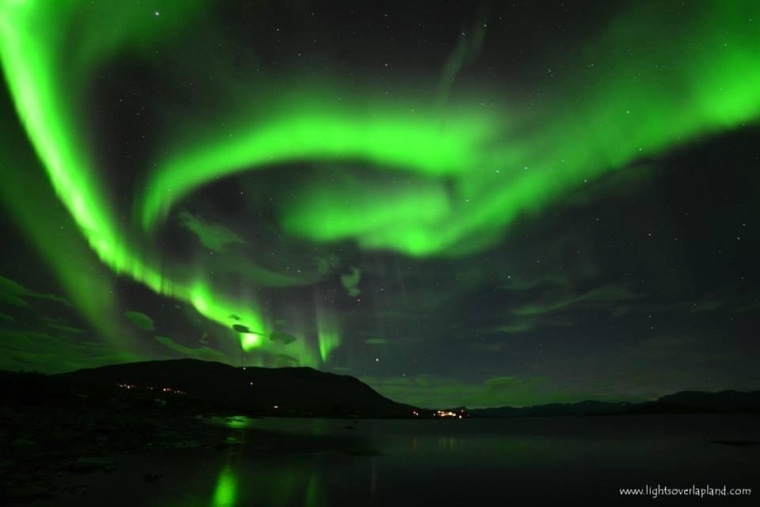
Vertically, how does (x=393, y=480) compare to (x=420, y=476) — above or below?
above

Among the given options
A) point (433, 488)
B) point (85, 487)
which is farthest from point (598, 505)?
point (85, 487)

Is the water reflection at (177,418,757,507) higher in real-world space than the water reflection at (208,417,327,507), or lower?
lower

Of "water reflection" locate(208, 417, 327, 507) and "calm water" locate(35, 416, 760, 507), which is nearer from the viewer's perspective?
"water reflection" locate(208, 417, 327, 507)

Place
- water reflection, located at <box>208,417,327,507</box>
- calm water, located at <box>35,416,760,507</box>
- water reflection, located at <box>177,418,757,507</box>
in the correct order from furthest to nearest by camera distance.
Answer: water reflection, located at <box>177,418,757,507</box>
calm water, located at <box>35,416,760,507</box>
water reflection, located at <box>208,417,327,507</box>

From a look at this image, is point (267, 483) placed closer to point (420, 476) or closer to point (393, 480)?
point (393, 480)

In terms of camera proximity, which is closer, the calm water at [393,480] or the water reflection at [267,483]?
the water reflection at [267,483]

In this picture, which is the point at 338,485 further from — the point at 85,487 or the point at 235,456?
the point at 235,456

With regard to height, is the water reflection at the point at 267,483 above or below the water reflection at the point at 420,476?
above

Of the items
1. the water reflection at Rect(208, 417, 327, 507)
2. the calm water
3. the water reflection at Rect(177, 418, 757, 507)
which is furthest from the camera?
the water reflection at Rect(177, 418, 757, 507)

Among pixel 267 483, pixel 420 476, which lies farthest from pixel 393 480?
pixel 267 483

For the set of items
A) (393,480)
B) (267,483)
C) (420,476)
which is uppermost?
(267,483)

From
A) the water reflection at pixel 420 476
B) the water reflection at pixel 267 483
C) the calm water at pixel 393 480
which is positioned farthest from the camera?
the water reflection at pixel 420 476

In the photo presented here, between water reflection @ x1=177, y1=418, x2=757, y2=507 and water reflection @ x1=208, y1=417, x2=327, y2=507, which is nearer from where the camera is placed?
water reflection @ x1=208, y1=417, x2=327, y2=507

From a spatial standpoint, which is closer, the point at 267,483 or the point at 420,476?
the point at 267,483
